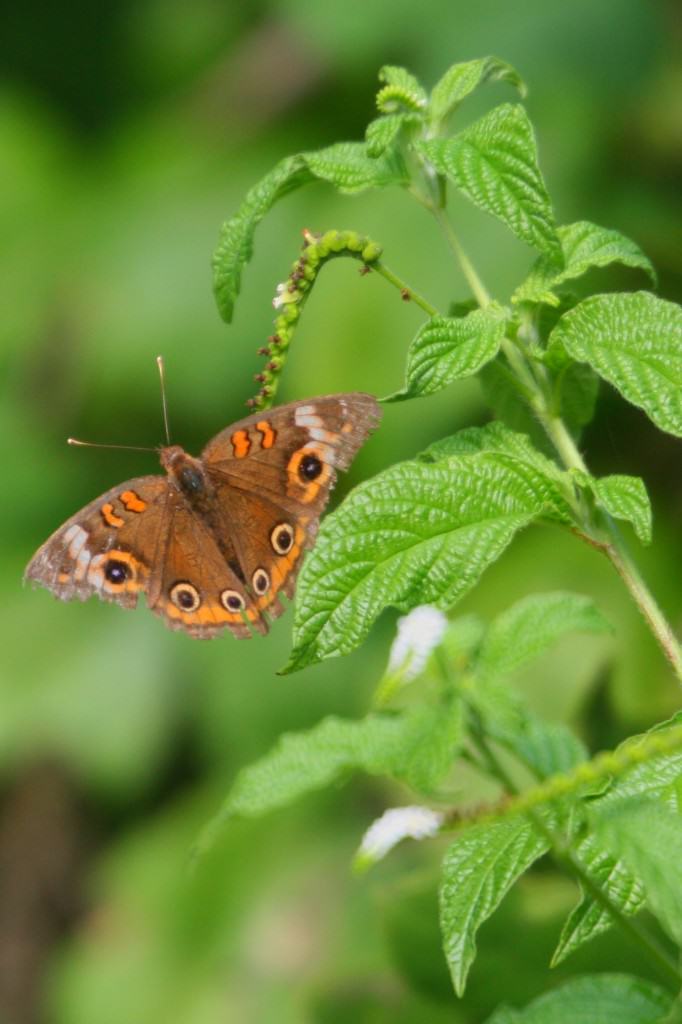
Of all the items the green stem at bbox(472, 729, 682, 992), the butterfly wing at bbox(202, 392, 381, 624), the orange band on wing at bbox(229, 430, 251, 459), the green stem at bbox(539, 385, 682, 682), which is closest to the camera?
the green stem at bbox(472, 729, 682, 992)

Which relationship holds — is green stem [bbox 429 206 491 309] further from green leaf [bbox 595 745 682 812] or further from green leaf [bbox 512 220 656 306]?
green leaf [bbox 595 745 682 812]

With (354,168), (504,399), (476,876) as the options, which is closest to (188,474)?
(504,399)

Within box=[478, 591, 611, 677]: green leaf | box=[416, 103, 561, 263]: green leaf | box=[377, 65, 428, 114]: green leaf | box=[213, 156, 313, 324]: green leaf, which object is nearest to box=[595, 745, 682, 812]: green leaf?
box=[478, 591, 611, 677]: green leaf

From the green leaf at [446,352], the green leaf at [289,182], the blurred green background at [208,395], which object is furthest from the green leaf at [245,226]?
the blurred green background at [208,395]

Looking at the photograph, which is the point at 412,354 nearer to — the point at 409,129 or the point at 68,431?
the point at 409,129

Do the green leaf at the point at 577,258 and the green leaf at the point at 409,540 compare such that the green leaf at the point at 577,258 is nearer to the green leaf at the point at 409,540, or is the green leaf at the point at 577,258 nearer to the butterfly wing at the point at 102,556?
the green leaf at the point at 409,540

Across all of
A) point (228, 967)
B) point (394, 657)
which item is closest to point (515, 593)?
point (228, 967)
